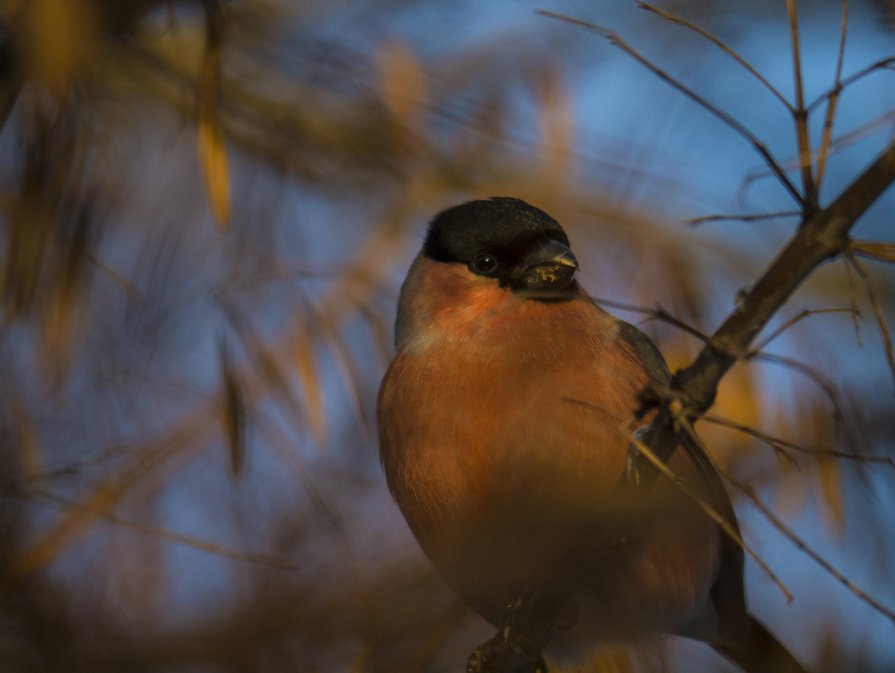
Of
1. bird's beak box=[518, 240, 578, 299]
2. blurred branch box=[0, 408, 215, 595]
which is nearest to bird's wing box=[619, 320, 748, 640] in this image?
bird's beak box=[518, 240, 578, 299]

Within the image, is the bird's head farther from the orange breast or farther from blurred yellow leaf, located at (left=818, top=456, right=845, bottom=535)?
blurred yellow leaf, located at (left=818, top=456, right=845, bottom=535)

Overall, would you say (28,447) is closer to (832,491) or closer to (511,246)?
(511,246)

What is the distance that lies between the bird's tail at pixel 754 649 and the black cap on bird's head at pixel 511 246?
1.26 metres

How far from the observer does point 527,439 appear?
113 inches

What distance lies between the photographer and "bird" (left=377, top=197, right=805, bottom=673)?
2.67m

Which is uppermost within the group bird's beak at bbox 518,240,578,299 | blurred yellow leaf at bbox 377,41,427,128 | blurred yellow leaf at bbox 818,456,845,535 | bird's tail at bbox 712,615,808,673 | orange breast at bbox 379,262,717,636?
blurred yellow leaf at bbox 377,41,427,128

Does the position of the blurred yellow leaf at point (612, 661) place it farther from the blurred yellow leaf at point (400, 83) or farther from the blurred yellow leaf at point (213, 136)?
the blurred yellow leaf at point (400, 83)

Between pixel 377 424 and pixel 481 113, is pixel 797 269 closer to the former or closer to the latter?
pixel 377 424

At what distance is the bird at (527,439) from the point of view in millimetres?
2666

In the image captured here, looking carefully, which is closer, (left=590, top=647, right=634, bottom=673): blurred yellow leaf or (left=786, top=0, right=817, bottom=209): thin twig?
(left=786, top=0, right=817, bottom=209): thin twig

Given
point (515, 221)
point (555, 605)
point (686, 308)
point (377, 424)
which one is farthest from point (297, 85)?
point (555, 605)

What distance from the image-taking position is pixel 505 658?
A: 261 centimetres

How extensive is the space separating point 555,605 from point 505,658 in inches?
11.1

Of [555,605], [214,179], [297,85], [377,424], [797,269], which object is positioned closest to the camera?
[797,269]
